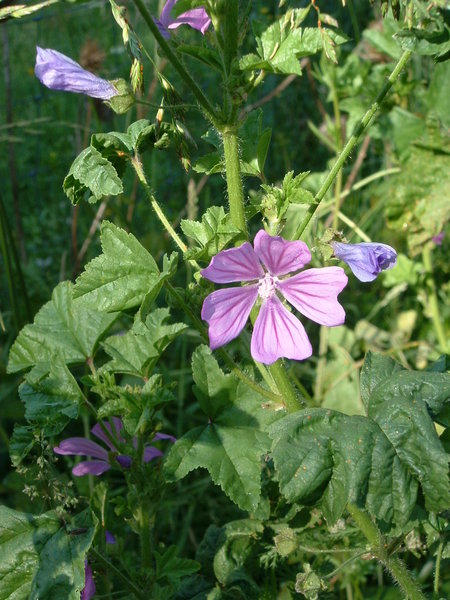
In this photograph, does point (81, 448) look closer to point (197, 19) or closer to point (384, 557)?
point (384, 557)

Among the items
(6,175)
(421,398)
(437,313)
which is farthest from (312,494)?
(6,175)

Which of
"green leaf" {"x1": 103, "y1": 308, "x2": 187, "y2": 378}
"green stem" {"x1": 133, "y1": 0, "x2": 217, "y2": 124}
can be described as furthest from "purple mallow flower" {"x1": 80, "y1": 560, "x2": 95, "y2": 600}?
"green stem" {"x1": 133, "y1": 0, "x2": 217, "y2": 124}

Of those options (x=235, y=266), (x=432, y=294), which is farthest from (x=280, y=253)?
(x=432, y=294)

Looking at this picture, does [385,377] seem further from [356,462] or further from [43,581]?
[43,581]

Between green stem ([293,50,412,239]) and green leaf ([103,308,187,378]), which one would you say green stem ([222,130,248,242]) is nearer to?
green stem ([293,50,412,239])

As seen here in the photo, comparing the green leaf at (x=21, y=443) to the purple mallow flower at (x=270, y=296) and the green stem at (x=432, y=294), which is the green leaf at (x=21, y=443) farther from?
the green stem at (x=432, y=294)

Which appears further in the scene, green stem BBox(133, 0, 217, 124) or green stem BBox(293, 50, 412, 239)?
green stem BBox(293, 50, 412, 239)
